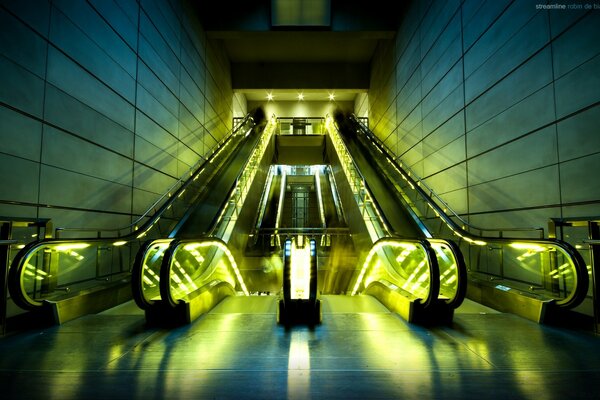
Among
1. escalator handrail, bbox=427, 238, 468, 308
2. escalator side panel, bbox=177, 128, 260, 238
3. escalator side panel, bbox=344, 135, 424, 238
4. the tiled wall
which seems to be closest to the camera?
escalator handrail, bbox=427, 238, 468, 308

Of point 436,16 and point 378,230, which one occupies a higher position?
point 436,16

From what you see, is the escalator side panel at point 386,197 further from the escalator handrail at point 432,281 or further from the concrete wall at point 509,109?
the escalator handrail at point 432,281

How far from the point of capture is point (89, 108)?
210 inches

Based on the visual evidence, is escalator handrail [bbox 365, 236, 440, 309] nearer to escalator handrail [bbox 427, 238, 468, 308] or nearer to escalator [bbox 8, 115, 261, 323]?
escalator handrail [bbox 427, 238, 468, 308]

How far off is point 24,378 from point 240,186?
710cm

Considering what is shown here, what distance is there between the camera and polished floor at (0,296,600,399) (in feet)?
6.89

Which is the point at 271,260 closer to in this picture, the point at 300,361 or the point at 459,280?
the point at 459,280

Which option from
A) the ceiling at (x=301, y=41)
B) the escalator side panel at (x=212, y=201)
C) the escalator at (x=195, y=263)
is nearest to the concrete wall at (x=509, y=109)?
the ceiling at (x=301, y=41)

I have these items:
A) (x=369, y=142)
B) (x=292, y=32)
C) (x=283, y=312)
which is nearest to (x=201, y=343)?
(x=283, y=312)

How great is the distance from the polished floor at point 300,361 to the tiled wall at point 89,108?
2.20 meters

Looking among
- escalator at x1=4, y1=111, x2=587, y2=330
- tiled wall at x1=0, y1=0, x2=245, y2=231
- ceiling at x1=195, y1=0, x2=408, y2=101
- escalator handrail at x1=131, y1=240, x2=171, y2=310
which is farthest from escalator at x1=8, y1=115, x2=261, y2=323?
ceiling at x1=195, y1=0, x2=408, y2=101

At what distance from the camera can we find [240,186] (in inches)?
360

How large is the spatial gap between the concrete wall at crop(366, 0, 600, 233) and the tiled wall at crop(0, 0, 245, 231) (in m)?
7.16

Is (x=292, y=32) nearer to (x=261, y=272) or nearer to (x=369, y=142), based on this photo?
(x=369, y=142)
